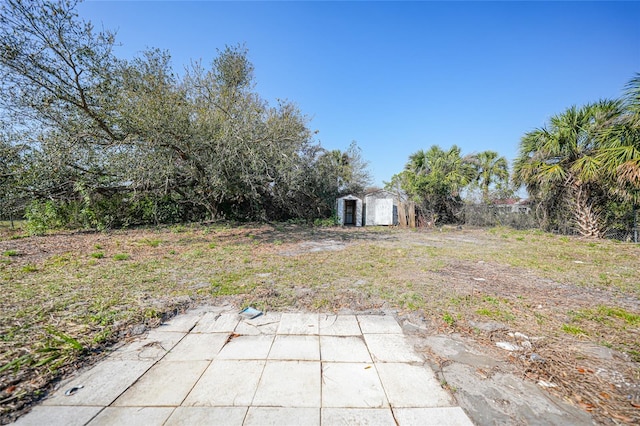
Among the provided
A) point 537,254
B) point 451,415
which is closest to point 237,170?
point 451,415

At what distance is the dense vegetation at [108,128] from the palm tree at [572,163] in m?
8.87

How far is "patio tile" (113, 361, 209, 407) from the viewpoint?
1522mm

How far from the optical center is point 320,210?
13.6 metres

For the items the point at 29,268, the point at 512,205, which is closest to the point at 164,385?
the point at 29,268

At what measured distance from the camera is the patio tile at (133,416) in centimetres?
→ 136

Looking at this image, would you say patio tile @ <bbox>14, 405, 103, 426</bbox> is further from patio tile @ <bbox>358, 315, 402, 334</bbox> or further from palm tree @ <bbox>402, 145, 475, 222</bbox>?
palm tree @ <bbox>402, 145, 475, 222</bbox>

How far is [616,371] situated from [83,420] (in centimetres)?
361

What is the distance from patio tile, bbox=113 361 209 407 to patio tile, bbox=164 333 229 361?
0.21 feet

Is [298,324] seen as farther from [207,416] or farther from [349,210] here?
[349,210]

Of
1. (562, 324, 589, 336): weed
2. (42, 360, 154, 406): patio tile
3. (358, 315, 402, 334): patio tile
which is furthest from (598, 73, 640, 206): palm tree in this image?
(42, 360, 154, 406): patio tile

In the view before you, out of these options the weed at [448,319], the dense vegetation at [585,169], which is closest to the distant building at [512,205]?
the dense vegetation at [585,169]

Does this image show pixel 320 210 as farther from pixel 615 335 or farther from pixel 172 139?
pixel 615 335

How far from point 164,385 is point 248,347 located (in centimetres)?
63

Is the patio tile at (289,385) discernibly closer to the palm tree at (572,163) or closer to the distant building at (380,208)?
the palm tree at (572,163)
